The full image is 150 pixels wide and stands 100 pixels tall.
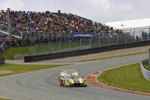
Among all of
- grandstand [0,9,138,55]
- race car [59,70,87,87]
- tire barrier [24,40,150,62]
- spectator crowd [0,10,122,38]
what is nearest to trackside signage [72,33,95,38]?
grandstand [0,9,138,55]

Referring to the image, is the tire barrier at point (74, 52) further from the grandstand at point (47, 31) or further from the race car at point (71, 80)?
the race car at point (71, 80)

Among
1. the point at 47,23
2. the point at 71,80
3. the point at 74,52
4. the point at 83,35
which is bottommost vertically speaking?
the point at 71,80

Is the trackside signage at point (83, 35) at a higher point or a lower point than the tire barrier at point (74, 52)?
higher

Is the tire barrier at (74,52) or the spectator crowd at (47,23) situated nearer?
the tire barrier at (74,52)

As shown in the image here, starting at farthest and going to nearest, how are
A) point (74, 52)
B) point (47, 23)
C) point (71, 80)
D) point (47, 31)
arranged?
point (47, 23)
point (47, 31)
point (74, 52)
point (71, 80)

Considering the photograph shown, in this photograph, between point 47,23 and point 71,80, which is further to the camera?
point 47,23

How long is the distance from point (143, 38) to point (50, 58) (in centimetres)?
1612

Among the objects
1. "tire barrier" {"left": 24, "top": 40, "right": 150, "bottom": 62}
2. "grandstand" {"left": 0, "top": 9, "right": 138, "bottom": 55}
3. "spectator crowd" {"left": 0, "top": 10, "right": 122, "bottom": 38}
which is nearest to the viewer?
"tire barrier" {"left": 24, "top": 40, "right": 150, "bottom": 62}

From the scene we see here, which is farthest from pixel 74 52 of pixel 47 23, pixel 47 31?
pixel 47 23

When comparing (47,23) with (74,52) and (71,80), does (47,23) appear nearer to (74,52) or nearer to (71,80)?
(74,52)

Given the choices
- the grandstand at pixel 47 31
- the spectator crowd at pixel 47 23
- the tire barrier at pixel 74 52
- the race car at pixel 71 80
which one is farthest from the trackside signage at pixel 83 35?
the race car at pixel 71 80

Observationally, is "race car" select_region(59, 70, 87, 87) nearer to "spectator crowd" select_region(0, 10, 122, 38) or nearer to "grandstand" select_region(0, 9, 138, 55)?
"grandstand" select_region(0, 9, 138, 55)

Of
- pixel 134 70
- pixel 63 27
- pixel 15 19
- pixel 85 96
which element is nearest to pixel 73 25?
pixel 63 27

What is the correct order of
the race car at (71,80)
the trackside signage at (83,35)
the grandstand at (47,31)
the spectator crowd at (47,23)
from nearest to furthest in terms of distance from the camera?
the race car at (71,80) < the grandstand at (47,31) < the spectator crowd at (47,23) < the trackside signage at (83,35)
